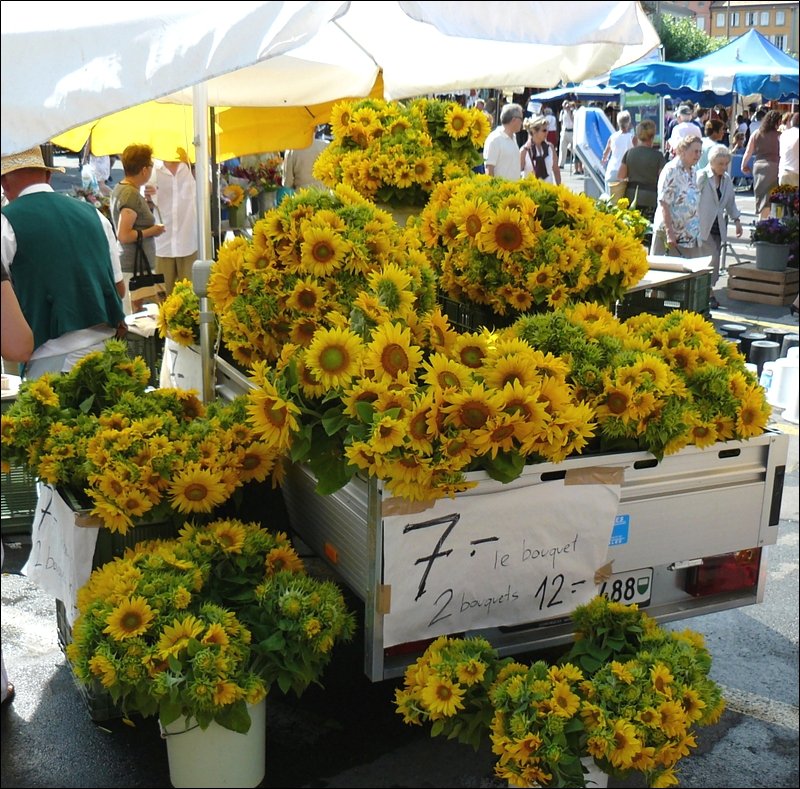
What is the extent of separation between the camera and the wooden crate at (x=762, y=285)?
10797mm

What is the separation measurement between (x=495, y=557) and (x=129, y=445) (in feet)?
3.78

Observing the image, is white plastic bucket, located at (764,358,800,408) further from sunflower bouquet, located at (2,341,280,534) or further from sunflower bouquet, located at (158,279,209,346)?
sunflower bouquet, located at (2,341,280,534)

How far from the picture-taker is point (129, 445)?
125 inches

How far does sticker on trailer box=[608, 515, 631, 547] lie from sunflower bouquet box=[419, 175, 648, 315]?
0.81m

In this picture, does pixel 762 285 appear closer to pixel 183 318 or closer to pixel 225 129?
pixel 225 129

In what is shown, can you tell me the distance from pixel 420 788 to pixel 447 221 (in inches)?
75.1

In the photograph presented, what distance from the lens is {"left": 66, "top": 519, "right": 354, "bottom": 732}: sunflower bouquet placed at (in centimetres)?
272

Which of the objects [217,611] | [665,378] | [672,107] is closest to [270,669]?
[217,611]

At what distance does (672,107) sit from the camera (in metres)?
27.6

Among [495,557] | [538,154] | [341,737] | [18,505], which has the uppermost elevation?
[538,154]

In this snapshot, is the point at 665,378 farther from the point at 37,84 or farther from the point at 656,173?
the point at 656,173

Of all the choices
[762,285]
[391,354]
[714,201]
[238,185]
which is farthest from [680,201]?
[391,354]

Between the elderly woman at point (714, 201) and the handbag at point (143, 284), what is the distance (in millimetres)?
5270

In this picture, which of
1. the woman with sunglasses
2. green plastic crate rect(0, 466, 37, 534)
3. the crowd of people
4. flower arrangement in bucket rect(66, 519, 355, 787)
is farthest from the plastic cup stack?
the woman with sunglasses
